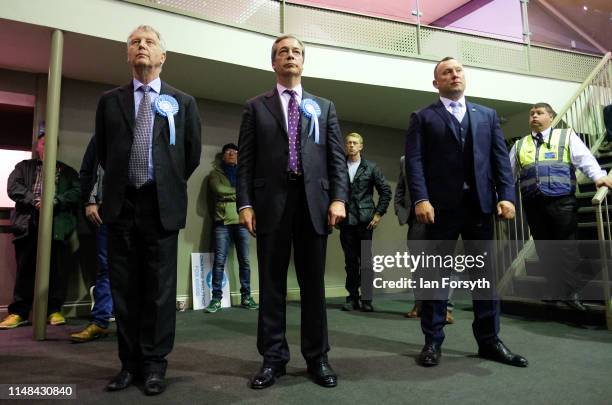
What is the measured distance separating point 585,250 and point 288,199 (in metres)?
2.85

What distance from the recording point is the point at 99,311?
115 inches

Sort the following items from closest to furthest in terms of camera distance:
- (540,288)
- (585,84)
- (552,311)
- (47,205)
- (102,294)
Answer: (47,205), (102,294), (552,311), (540,288), (585,84)

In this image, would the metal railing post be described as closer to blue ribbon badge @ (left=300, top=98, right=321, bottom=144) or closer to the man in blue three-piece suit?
blue ribbon badge @ (left=300, top=98, right=321, bottom=144)

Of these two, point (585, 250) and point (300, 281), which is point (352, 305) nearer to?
point (585, 250)

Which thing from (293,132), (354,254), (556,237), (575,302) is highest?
(293,132)

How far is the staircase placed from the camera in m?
2.96

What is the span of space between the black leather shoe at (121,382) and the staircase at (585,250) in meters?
2.89

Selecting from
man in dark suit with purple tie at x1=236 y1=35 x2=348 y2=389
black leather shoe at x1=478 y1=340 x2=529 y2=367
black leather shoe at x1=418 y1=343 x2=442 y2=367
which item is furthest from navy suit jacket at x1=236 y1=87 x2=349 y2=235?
black leather shoe at x1=478 y1=340 x2=529 y2=367

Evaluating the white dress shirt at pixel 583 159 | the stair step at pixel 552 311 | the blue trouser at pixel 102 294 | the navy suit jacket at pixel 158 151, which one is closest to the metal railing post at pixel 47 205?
the blue trouser at pixel 102 294

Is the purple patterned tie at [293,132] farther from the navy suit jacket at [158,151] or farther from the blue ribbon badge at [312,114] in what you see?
the navy suit jacket at [158,151]

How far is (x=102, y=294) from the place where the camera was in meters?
3.02

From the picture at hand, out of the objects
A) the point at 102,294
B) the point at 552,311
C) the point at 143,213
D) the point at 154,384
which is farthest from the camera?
the point at 552,311

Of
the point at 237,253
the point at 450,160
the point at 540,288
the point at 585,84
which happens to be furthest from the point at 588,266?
the point at 237,253

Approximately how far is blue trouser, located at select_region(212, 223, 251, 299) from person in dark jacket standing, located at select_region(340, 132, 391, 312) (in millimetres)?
1013
